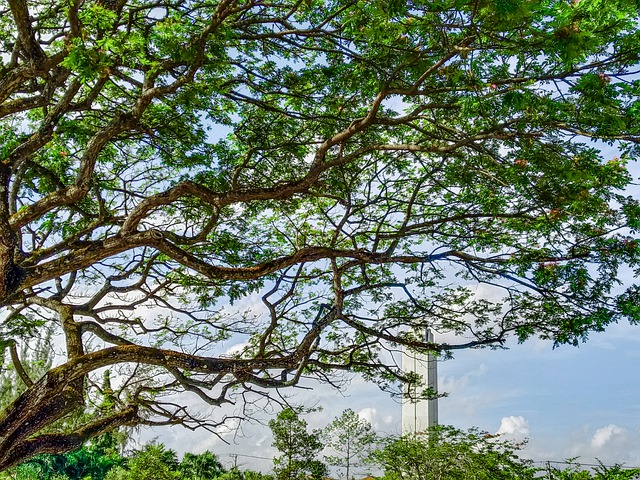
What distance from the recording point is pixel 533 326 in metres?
6.51

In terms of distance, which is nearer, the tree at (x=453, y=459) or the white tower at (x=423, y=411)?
the tree at (x=453, y=459)

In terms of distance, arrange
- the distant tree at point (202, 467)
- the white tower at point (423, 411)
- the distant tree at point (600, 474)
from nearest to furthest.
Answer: the distant tree at point (600, 474) → the white tower at point (423, 411) → the distant tree at point (202, 467)

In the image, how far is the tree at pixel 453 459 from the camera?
762 centimetres

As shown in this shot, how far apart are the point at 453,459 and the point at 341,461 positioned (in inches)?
139

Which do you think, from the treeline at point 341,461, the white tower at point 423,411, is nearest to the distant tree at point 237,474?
the treeline at point 341,461

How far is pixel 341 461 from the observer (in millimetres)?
10852

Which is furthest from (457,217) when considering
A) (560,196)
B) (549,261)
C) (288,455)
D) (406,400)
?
(288,455)

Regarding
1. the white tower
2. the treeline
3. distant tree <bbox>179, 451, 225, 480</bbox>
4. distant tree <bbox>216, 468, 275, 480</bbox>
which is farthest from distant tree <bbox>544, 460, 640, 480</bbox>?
distant tree <bbox>179, 451, 225, 480</bbox>

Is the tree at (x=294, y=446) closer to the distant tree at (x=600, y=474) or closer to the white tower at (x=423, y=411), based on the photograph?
the white tower at (x=423, y=411)

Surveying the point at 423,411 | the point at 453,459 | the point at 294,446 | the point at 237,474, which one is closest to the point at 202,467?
the point at 237,474

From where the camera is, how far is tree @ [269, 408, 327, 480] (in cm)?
1031

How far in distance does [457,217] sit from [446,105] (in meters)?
Answer: 1.54

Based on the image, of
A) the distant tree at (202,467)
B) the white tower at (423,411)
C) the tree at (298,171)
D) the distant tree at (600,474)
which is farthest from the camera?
the distant tree at (202,467)

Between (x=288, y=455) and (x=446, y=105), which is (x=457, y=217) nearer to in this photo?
(x=446, y=105)
